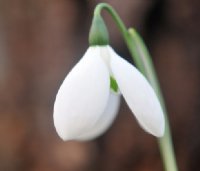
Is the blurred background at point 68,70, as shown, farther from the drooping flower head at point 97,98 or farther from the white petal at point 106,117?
the drooping flower head at point 97,98

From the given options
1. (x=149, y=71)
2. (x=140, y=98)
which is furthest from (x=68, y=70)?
(x=140, y=98)

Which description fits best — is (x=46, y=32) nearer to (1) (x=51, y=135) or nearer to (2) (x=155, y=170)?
(1) (x=51, y=135)

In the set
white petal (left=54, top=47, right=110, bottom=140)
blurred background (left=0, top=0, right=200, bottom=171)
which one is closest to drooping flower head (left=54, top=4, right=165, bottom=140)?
white petal (left=54, top=47, right=110, bottom=140)

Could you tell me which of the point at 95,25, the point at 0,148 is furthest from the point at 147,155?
the point at 95,25

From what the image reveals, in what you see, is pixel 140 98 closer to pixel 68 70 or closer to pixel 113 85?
pixel 113 85

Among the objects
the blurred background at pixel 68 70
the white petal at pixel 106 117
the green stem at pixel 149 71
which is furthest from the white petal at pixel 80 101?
the blurred background at pixel 68 70
